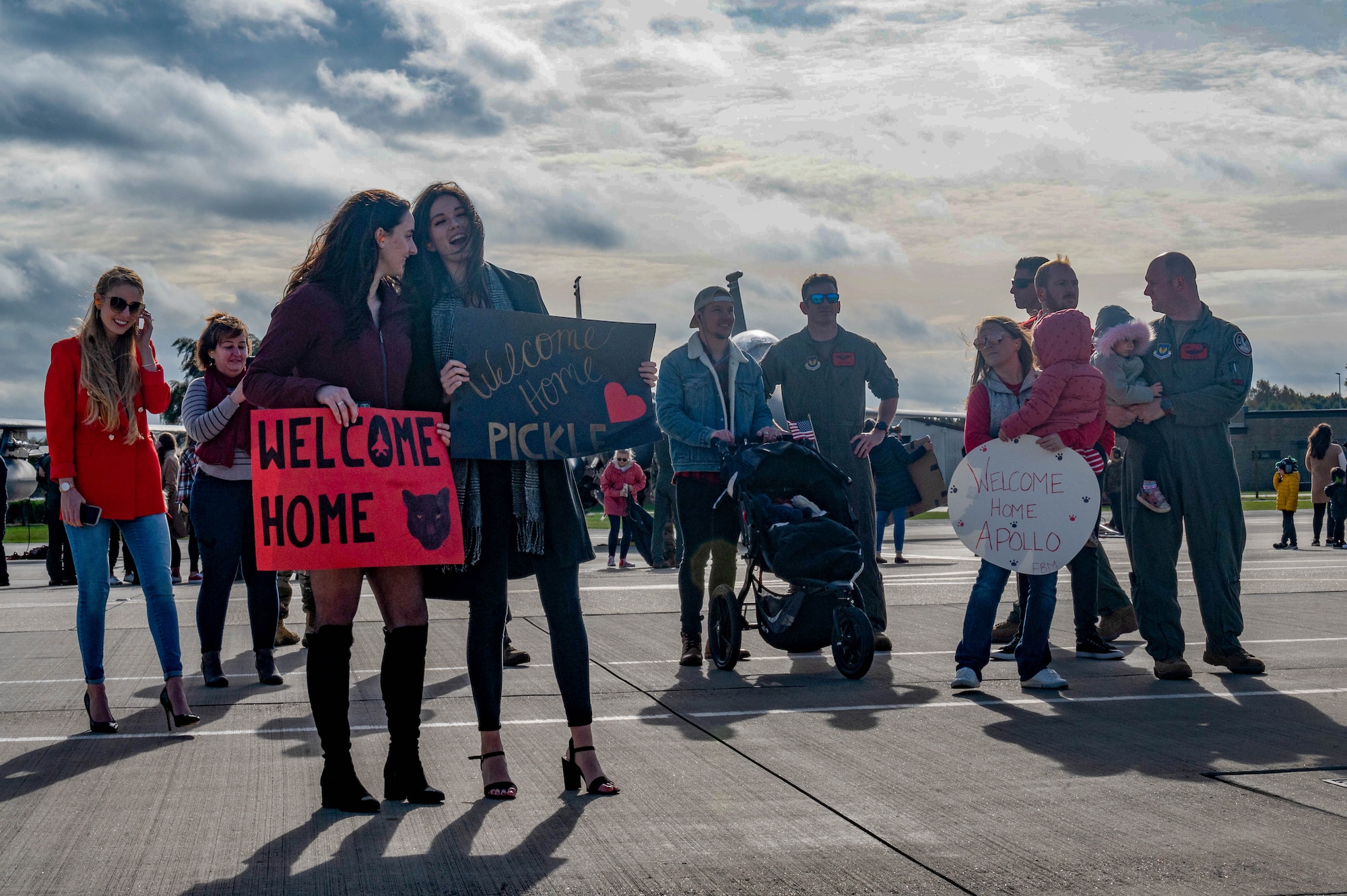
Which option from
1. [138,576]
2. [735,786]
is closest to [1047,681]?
[735,786]

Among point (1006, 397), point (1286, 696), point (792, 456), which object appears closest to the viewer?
point (1286, 696)

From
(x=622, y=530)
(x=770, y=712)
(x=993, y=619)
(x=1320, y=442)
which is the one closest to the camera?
(x=770, y=712)

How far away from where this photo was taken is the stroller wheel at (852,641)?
679 centimetres

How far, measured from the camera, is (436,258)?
4.57 m

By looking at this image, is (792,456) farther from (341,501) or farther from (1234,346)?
(341,501)

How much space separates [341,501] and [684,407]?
3.67 m

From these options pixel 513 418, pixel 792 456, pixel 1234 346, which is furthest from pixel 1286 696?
pixel 513 418

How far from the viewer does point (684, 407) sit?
25.0 feet

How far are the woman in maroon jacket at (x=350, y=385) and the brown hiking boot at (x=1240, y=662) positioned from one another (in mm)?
4362

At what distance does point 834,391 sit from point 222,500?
360cm

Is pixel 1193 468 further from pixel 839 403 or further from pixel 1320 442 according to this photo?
pixel 1320 442

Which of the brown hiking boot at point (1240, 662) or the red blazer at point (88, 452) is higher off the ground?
the red blazer at point (88, 452)

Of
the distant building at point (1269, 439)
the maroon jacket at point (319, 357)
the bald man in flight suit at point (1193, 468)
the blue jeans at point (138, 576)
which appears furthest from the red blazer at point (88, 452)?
the distant building at point (1269, 439)

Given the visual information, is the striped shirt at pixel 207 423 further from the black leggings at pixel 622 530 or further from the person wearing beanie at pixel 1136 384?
the black leggings at pixel 622 530
